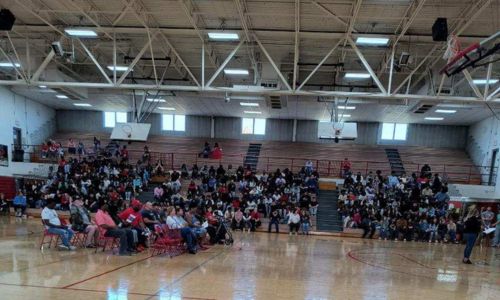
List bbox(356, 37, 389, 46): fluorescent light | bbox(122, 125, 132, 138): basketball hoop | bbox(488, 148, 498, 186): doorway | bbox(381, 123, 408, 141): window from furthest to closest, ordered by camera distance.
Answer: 1. bbox(381, 123, 408, 141): window
2. bbox(488, 148, 498, 186): doorway
3. bbox(122, 125, 132, 138): basketball hoop
4. bbox(356, 37, 389, 46): fluorescent light

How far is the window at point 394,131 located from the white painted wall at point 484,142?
4.42 metres

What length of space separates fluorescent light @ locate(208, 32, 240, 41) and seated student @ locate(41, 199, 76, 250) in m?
7.45

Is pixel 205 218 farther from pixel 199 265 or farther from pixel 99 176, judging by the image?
pixel 99 176

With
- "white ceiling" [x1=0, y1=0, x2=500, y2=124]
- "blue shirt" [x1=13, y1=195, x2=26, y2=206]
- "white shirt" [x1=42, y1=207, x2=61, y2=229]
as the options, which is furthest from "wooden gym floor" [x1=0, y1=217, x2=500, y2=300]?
"blue shirt" [x1=13, y1=195, x2=26, y2=206]

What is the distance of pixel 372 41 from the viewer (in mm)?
13133

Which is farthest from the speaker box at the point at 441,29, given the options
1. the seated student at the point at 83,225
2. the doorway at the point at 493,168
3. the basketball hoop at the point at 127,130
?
the doorway at the point at 493,168

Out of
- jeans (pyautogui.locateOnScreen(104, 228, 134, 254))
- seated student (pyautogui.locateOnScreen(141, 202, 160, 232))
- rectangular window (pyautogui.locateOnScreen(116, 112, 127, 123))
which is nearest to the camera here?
jeans (pyautogui.locateOnScreen(104, 228, 134, 254))

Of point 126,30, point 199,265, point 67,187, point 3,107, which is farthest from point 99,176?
point 199,265

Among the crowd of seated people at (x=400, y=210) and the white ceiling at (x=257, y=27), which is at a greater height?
the white ceiling at (x=257, y=27)

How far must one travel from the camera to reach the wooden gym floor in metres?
5.70

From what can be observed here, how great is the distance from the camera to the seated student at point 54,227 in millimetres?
8844

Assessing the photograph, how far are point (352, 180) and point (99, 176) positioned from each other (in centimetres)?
1388

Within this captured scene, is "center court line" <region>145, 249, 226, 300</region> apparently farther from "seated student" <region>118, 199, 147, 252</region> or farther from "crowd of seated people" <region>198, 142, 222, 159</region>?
"crowd of seated people" <region>198, 142, 222, 159</region>

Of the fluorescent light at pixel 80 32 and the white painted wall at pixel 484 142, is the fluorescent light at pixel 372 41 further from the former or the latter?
the white painted wall at pixel 484 142
